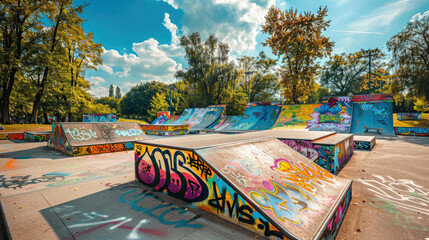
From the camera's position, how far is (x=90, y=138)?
31.6 feet

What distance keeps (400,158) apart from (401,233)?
6.76 m

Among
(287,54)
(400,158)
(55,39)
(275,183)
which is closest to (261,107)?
(287,54)

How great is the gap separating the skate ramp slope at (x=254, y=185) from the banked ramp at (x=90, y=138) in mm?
6003

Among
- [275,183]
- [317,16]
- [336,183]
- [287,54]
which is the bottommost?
[336,183]

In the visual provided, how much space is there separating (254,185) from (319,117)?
56.7 ft

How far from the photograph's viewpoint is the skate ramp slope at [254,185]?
2.48 meters

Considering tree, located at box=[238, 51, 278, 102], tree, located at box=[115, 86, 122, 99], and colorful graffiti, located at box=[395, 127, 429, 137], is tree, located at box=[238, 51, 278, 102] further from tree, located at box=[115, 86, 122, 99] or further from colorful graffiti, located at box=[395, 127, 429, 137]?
tree, located at box=[115, 86, 122, 99]

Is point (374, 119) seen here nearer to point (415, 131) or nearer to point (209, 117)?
point (415, 131)

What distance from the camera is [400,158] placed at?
7.55 metres

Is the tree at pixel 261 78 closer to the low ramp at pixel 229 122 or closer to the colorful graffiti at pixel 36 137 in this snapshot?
the low ramp at pixel 229 122

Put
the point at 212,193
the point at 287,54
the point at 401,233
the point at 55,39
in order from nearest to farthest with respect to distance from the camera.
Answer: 1. the point at 401,233
2. the point at 212,193
3. the point at 55,39
4. the point at 287,54

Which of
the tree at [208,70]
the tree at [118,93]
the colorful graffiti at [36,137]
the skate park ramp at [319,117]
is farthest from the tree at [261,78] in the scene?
the tree at [118,93]

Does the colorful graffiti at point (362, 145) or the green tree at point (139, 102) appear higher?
the green tree at point (139, 102)

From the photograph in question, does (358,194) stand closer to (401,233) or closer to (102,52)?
(401,233)
